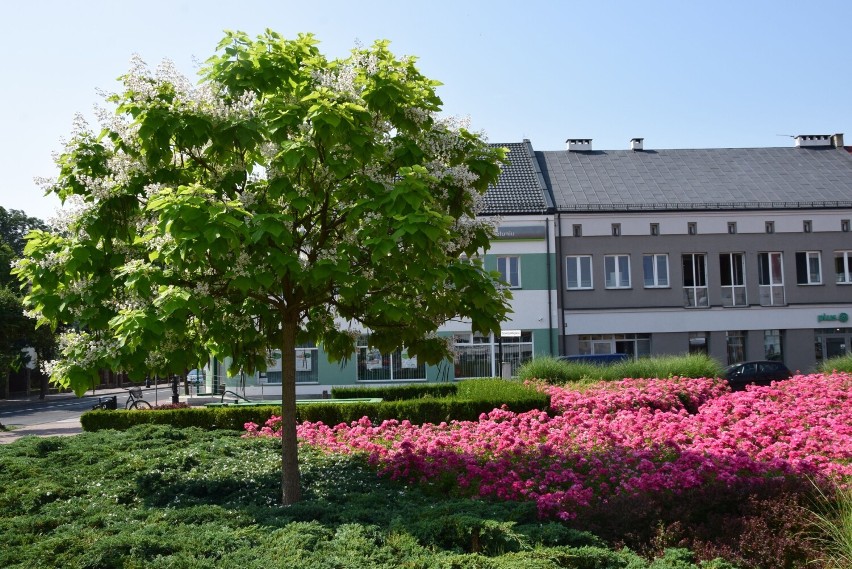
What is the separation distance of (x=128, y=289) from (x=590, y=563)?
454 centimetres

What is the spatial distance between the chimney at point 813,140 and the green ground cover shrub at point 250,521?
119 ft

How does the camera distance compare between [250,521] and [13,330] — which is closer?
[250,521]

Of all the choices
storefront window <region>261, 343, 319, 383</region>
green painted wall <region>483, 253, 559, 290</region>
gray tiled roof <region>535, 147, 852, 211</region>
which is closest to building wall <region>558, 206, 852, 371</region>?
gray tiled roof <region>535, 147, 852, 211</region>

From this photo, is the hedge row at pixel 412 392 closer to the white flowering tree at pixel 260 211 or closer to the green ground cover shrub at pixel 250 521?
the green ground cover shrub at pixel 250 521

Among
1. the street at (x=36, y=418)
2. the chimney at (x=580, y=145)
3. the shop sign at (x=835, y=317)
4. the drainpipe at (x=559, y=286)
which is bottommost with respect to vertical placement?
the street at (x=36, y=418)

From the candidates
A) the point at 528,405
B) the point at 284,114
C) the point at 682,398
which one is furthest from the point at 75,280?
the point at 682,398

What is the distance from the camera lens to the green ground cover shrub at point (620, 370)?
18.0 m

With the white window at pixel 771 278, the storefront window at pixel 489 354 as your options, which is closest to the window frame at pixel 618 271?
the storefront window at pixel 489 354

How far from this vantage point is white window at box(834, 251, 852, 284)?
34094 mm

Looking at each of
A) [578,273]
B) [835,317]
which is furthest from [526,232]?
[835,317]

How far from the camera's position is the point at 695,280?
3341cm

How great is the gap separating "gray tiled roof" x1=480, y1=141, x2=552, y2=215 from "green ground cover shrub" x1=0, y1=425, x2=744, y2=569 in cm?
2180

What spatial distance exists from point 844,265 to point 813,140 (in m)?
8.30

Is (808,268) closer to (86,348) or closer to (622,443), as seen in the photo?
(622,443)
